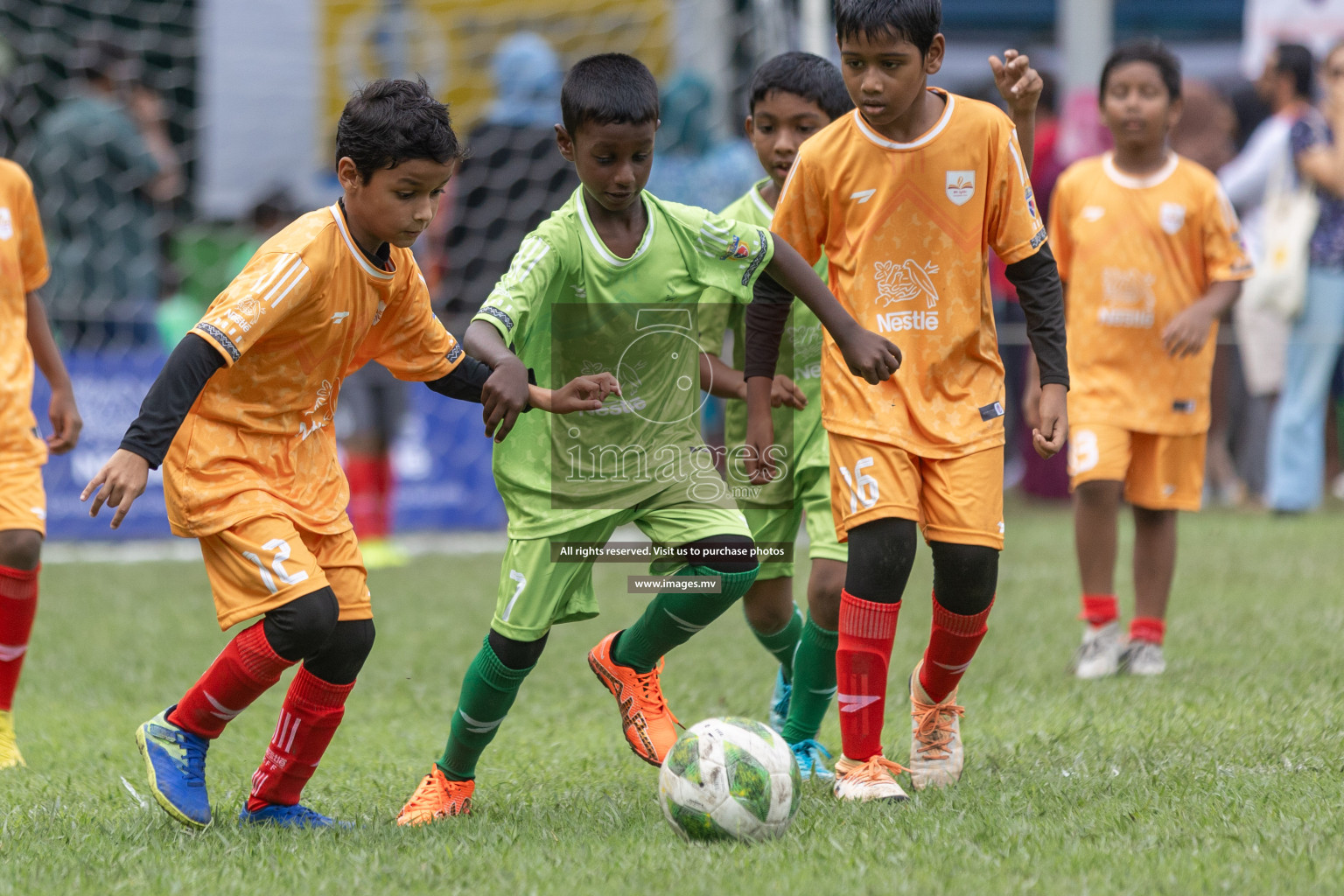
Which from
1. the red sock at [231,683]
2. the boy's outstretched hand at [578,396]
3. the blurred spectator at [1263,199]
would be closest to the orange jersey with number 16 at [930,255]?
the boy's outstretched hand at [578,396]

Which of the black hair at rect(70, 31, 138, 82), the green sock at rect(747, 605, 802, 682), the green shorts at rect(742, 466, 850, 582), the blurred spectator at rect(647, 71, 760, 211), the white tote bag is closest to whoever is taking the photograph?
the green shorts at rect(742, 466, 850, 582)

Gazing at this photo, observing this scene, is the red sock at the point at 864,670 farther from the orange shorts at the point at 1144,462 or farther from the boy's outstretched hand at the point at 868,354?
the orange shorts at the point at 1144,462

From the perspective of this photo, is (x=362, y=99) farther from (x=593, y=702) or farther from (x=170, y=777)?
(x=593, y=702)

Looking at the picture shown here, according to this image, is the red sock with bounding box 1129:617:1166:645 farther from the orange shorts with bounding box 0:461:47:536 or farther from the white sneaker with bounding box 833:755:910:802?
the orange shorts with bounding box 0:461:47:536

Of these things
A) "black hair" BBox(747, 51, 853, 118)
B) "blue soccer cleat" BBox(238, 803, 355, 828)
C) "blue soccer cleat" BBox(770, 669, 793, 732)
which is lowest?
"blue soccer cleat" BBox(770, 669, 793, 732)

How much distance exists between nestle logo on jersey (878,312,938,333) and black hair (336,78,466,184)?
1049mm

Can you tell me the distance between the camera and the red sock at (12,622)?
440 cm

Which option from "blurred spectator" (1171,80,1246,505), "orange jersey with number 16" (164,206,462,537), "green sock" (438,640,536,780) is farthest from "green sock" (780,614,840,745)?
"blurred spectator" (1171,80,1246,505)

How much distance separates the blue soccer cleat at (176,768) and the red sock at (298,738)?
0.44 feet

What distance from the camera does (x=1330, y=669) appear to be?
4.90 m

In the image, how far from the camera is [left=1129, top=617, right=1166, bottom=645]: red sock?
5.30 m

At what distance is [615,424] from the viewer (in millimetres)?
3812

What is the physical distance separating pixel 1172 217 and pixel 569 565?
2.85 meters

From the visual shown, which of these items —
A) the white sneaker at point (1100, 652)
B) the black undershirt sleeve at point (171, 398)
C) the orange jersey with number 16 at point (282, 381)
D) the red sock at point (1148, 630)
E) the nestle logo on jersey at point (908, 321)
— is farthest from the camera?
the red sock at point (1148, 630)
